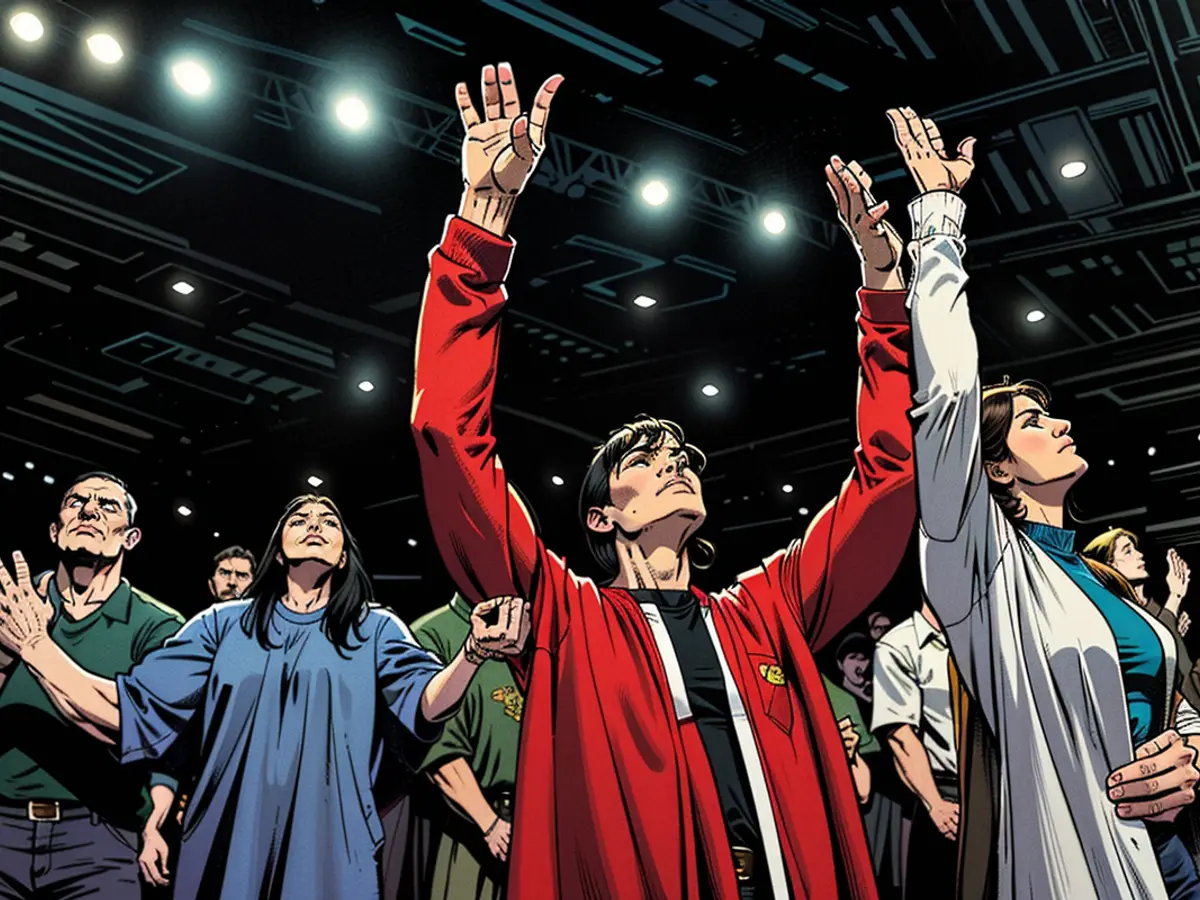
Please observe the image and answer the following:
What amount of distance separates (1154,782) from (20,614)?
261 cm

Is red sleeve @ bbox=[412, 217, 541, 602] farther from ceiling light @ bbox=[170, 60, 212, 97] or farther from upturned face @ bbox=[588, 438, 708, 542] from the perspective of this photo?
ceiling light @ bbox=[170, 60, 212, 97]

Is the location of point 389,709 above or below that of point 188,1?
below

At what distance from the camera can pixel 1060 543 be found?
2.74m

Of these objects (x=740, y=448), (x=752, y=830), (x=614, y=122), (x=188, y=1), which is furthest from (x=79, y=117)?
(x=752, y=830)

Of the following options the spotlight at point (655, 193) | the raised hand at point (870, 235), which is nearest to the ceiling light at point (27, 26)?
the spotlight at point (655, 193)

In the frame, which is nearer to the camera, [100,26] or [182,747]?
[182,747]

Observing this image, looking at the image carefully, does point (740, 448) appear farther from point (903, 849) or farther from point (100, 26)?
point (100, 26)

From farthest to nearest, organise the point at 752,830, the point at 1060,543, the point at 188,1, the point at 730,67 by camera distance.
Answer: the point at 730,67, the point at 188,1, the point at 1060,543, the point at 752,830

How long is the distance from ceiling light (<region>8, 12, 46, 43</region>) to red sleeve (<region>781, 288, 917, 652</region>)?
2.40 meters

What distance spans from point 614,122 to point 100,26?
4.88 ft

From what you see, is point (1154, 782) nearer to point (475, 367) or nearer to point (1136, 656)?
point (1136, 656)

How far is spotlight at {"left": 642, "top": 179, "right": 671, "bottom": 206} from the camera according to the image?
3.55 metres

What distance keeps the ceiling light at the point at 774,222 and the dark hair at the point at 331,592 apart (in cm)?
163

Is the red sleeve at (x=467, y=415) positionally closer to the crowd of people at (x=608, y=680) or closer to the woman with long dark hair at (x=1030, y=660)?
the crowd of people at (x=608, y=680)
